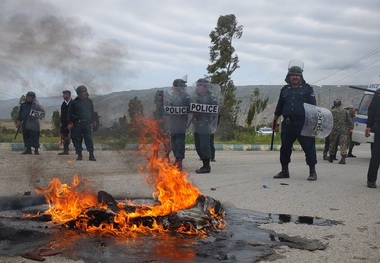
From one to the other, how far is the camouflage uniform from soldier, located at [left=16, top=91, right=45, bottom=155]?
799 centimetres

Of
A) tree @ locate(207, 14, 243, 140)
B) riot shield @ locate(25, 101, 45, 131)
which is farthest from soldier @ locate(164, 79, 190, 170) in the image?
tree @ locate(207, 14, 243, 140)

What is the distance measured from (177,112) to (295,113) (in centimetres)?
239

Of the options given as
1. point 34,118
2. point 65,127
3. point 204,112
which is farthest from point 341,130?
point 34,118

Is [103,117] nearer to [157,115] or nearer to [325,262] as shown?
[157,115]

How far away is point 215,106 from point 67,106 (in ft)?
14.2

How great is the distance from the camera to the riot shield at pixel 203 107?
9664 mm

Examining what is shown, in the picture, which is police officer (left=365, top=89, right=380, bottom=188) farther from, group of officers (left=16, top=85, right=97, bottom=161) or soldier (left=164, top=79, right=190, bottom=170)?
group of officers (left=16, top=85, right=97, bottom=161)

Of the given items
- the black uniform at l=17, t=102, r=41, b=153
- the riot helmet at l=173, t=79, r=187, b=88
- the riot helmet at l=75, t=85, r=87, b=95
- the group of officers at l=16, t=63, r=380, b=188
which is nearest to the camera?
the group of officers at l=16, t=63, r=380, b=188

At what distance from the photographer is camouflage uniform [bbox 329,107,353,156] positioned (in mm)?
13078

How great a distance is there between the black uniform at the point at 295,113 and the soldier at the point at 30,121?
22.2 feet

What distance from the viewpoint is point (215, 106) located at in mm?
9789

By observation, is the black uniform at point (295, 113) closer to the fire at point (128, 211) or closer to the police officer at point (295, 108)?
the police officer at point (295, 108)

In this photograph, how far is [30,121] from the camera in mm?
13195

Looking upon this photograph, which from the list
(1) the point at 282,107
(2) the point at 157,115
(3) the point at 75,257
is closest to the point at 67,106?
(2) the point at 157,115
